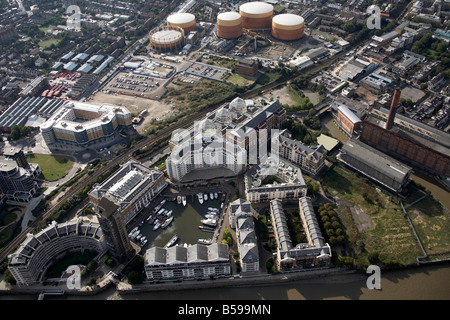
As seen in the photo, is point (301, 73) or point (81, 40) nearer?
point (301, 73)

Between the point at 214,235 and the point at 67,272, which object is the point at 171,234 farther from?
the point at 67,272

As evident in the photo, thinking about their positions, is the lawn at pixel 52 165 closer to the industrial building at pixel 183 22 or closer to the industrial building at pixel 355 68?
the industrial building at pixel 183 22

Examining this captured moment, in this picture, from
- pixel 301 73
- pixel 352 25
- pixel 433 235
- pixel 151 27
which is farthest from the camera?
pixel 151 27

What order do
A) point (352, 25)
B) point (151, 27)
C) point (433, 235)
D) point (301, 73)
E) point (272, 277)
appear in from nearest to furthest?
point (272, 277), point (433, 235), point (301, 73), point (352, 25), point (151, 27)

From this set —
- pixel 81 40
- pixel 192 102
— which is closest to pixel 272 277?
pixel 192 102

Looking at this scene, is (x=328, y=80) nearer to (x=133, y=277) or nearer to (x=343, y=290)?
(x=343, y=290)

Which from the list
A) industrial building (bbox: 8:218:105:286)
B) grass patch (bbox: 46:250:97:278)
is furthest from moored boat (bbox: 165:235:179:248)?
grass patch (bbox: 46:250:97:278)

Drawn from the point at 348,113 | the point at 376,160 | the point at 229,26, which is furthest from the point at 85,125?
the point at 229,26
